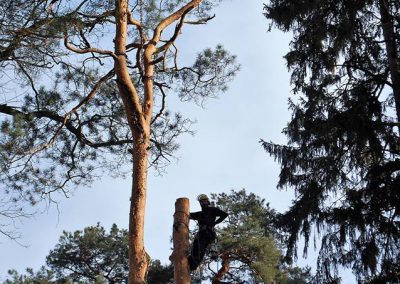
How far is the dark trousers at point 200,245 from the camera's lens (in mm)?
6022

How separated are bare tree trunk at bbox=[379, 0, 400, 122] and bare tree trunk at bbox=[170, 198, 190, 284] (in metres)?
3.46

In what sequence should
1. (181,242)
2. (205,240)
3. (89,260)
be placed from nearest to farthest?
(181,242) < (205,240) < (89,260)

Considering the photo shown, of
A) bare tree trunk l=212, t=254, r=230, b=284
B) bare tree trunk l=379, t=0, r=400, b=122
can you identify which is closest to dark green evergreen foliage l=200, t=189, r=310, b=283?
bare tree trunk l=212, t=254, r=230, b=284

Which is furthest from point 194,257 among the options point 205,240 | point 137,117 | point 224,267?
point 224,267

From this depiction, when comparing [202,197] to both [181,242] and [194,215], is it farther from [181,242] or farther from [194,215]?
[181,242]

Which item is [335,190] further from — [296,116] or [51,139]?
[51,139]

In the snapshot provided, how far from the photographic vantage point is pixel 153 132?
871 centimetres

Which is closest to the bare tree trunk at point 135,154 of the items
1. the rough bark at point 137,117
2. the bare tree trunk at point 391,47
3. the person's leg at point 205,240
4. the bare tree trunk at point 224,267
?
the rough bark at point 137,117

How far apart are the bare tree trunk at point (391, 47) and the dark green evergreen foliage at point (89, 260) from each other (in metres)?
9.67

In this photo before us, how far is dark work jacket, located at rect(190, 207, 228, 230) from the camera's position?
660 cm

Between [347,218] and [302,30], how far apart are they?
3.11m

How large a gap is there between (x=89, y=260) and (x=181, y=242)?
40.0ft

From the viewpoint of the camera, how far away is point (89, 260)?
17.3 metres

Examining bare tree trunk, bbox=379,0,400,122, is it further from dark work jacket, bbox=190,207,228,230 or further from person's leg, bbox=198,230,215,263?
person's leg, bbox=198,230,215,263
